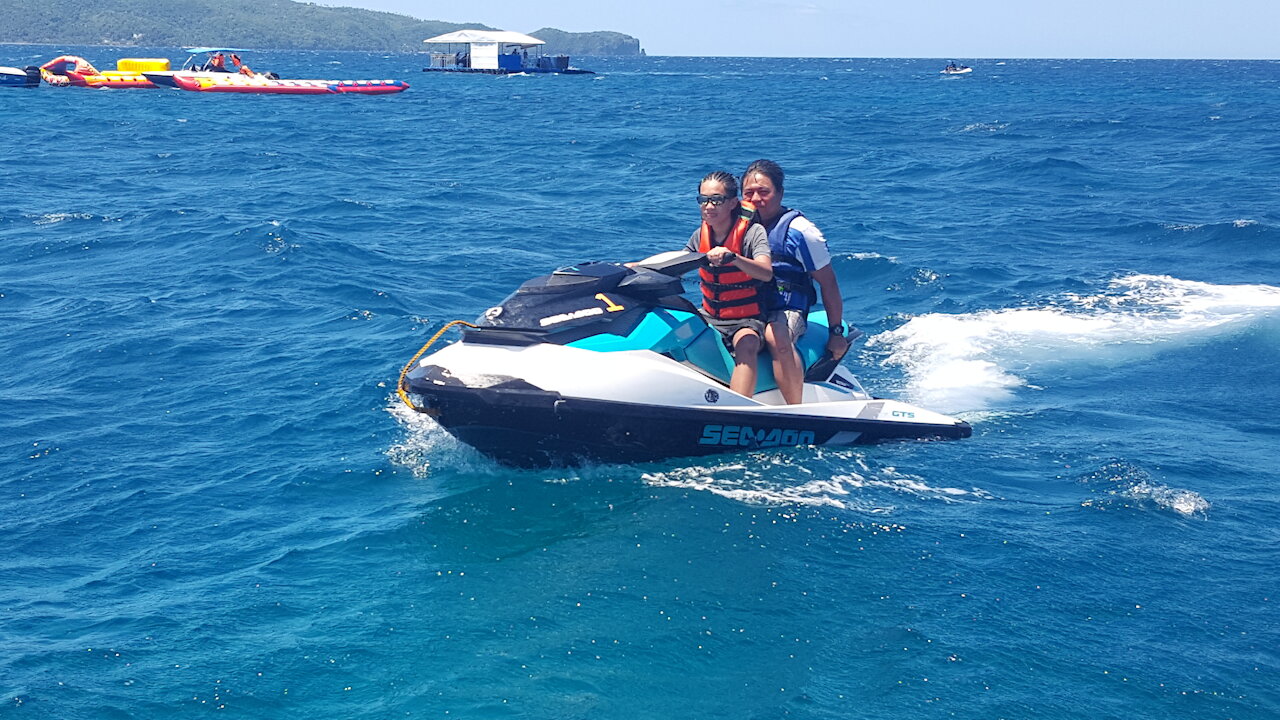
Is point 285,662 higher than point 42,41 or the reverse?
the reverse

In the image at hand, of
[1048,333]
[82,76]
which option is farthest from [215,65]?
[1048,333]

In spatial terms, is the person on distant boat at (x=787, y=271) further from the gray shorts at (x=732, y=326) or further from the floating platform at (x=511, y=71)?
the floating platform at (x=511, y=71)

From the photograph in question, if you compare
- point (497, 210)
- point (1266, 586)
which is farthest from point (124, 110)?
point (1266, 586)

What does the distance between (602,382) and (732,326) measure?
109cm

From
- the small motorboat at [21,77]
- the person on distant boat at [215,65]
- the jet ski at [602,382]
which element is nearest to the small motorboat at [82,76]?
the small motorboat at [21,77]

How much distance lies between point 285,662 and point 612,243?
412 inches

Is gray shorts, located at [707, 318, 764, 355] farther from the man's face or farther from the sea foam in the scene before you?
the sea foam

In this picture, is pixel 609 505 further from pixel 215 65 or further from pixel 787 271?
pixel 215 65

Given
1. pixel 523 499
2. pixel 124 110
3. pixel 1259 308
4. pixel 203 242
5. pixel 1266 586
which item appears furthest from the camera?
pixel 124 110

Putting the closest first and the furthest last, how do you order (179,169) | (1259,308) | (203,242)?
(1259,308) → (203,242) → (179,169)

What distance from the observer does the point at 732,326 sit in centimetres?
730

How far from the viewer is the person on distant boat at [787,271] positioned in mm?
7051

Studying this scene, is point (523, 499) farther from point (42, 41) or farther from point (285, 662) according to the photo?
point (42, 41)

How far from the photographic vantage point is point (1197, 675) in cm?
495
